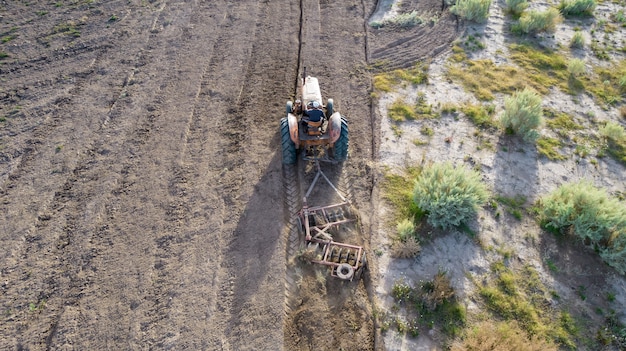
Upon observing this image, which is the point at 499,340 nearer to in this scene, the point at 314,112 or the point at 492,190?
the point at 492,190

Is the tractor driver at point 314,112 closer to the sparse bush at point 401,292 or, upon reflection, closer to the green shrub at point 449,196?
the green shrub at point 449,196

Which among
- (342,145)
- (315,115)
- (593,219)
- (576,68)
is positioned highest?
Result: (315,115)

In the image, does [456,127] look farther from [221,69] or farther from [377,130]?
[221,69]

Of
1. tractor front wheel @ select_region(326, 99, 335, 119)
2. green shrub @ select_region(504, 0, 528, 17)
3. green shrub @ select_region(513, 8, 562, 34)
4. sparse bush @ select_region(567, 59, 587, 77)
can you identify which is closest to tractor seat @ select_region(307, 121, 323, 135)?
tractor front wheel @ select_region(326, 99, 335, 119)

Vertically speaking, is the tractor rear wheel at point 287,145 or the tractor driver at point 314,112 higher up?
the tractor driver at point 314,112

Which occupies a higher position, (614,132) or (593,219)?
(614,132)

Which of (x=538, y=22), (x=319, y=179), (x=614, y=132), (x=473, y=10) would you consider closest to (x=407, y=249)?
(x=319, y=179)

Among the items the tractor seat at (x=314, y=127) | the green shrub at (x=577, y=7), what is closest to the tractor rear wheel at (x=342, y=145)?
the tractor seat at (x=314, y=127)
